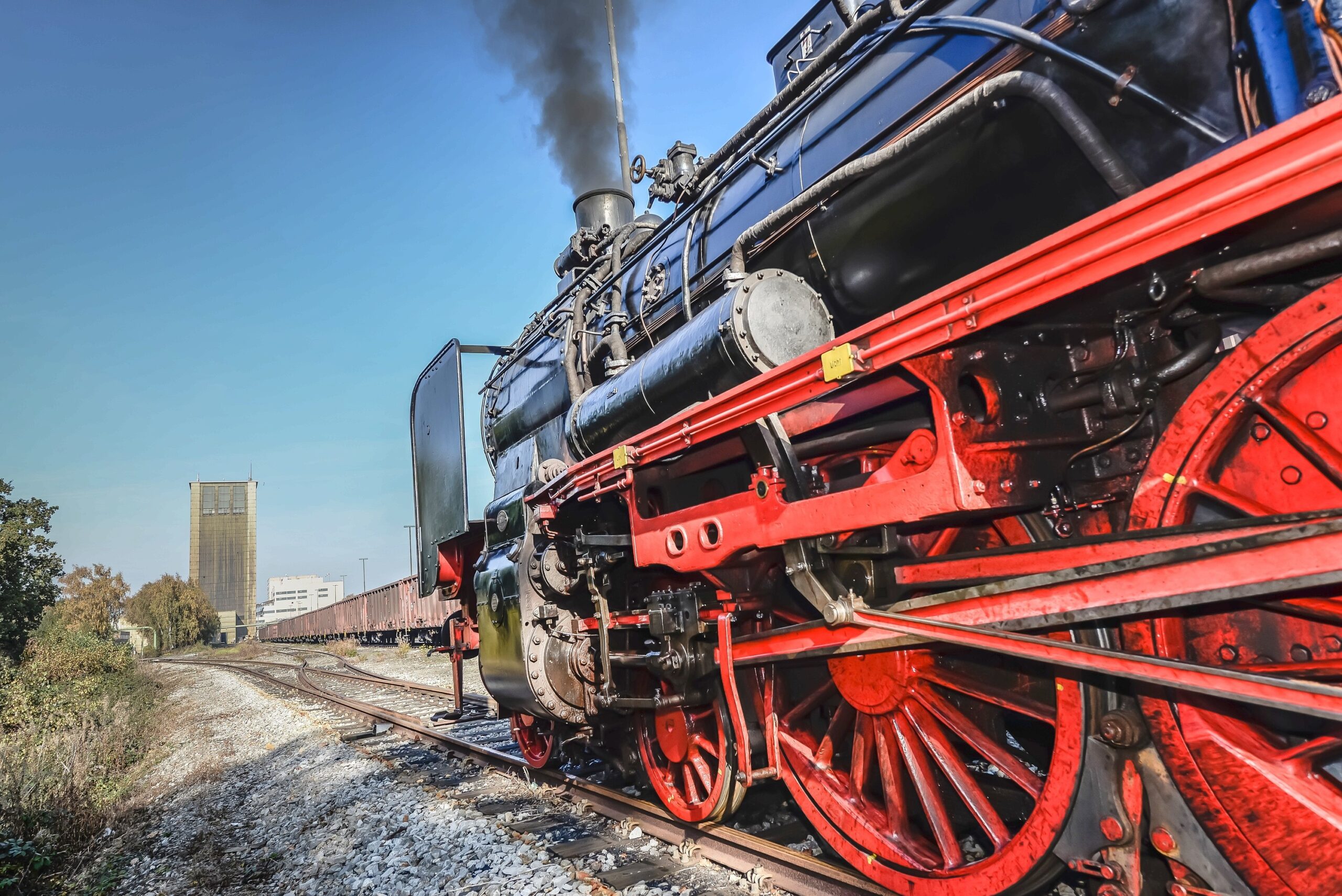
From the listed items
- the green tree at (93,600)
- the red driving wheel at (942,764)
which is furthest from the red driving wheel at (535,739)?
the green tree at (93,600)

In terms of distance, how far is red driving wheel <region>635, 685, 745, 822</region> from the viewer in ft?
11.1

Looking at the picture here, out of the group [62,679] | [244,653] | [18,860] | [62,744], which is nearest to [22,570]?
[62,679]

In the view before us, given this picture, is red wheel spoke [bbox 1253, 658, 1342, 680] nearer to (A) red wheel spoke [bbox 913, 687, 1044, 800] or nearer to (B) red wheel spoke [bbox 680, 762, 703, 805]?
(A) red wheel spoke [bbox 913, 687, 1044, 800]

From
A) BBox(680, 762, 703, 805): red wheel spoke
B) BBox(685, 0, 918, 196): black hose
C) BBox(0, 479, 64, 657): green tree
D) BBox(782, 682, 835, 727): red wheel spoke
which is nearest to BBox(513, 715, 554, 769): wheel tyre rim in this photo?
BBox(680, 762, 703, 805): red wheel spoke

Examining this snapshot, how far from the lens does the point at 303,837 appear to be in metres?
4.62

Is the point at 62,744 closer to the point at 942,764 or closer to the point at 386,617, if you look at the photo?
the point at 942,764

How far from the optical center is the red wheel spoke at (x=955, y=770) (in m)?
2.39

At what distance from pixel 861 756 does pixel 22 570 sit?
61.1ft

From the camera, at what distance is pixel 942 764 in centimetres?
260

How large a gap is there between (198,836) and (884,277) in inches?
224

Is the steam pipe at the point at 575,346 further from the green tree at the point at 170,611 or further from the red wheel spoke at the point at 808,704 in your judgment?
the green tree at the point at 170,611

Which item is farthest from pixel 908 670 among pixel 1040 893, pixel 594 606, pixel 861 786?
pixel 594 606

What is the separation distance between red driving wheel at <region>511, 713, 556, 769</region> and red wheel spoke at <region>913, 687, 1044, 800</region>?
299 cm

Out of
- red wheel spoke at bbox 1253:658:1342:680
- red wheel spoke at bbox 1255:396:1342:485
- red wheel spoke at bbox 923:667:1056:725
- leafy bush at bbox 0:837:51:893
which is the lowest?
leafy bush at bbox 0:837:51:893
